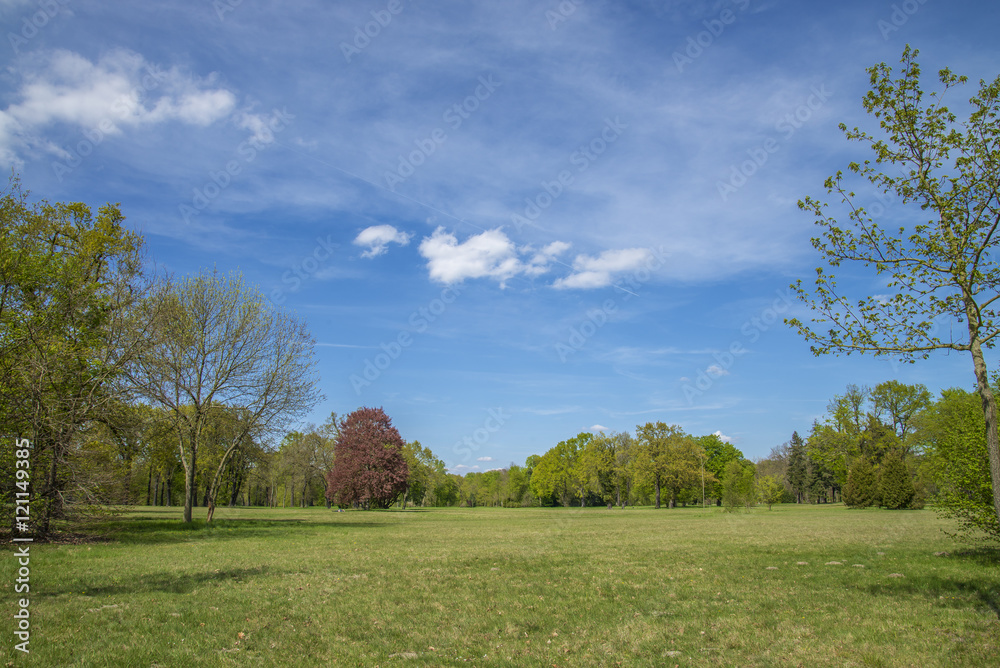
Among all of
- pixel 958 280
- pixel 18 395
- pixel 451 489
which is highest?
pixel 958 280

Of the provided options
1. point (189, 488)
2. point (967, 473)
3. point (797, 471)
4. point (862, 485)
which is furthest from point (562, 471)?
point (967, 473)

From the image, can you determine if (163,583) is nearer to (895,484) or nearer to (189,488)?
(189,488)

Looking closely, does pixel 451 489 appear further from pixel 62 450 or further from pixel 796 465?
pixel 62 450

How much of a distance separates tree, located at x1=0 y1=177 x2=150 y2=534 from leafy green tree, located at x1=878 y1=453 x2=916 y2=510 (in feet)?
211

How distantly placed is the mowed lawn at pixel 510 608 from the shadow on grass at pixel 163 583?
8cm

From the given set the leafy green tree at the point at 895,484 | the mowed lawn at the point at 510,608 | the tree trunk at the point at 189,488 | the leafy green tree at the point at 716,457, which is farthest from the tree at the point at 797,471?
the tree trunk at the point at 189,488

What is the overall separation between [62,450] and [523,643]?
1693 centimetres

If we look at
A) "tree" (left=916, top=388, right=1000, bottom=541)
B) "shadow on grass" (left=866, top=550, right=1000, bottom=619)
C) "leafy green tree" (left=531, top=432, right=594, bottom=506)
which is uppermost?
"tree" (left=916, top=388, right=1000, bottom=541)

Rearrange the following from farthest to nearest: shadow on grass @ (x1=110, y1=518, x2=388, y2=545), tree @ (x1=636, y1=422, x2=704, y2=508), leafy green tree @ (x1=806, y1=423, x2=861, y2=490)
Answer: tree @ (x1=636, y1=422, x2=704, y2=508), shadow on grass @ (x1=110, y1=518, x2=388, y2=545), leafy green tree @ (x1=806, y1=423, x2=861, y2=490)

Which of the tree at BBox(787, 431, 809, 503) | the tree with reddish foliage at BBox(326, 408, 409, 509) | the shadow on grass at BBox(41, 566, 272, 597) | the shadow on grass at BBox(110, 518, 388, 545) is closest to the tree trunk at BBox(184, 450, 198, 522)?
the shadow on grass at BBox(110, 518, 388, 545)

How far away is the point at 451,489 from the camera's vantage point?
132 metres

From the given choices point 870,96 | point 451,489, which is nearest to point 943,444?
point 870,96

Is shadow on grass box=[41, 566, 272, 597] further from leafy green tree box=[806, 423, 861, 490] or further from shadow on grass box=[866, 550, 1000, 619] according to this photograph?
shadow on grass box=[866, 550, 1000, 619]

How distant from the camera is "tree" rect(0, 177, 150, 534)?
537 inches
